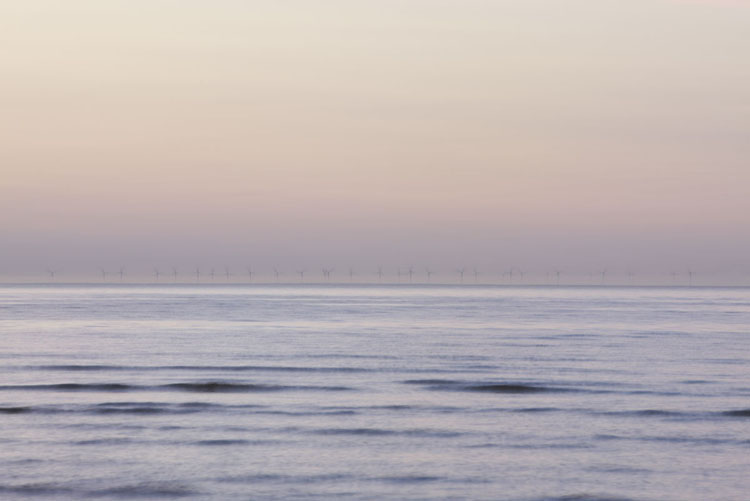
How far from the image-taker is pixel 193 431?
31.7m

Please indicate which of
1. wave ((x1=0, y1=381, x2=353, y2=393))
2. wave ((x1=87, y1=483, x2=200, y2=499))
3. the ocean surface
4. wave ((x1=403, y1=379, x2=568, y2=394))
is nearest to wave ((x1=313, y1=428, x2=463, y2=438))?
the ocean surface

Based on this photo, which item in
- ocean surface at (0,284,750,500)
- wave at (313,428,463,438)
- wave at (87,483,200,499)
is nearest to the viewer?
wave at (87,483,200,499)

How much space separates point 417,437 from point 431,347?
39615 mm

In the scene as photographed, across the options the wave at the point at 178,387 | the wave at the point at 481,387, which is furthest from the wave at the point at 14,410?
the wave at the point at 481,387

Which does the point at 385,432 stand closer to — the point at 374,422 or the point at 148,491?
the point at 374,422

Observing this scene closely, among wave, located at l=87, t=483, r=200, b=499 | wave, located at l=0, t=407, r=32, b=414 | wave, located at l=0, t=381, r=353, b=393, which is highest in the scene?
wave, located at l=0, t=407, r=32, b=414

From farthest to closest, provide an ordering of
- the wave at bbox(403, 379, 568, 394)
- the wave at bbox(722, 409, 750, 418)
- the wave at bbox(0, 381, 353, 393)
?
the wave at bbox(403, 379, 568, 394) → the wave at bbox(0, 381, 353, 393) → the wave at bbox(722, 409, 750, 418)

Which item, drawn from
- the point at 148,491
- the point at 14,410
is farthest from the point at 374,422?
the point at 14,410

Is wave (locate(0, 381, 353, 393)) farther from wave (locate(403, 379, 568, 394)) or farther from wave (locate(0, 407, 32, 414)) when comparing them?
wave (locate(0, 407, 32, 414))

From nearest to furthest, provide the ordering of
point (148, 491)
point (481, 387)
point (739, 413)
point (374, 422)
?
point (148, 491) → point (374, 422) → point (739, 413) → point (481, 387)

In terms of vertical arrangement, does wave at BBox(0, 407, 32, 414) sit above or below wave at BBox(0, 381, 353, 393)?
above

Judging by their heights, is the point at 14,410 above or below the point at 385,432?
above

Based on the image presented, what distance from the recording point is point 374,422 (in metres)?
33.6

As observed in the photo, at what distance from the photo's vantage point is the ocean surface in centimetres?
2420
